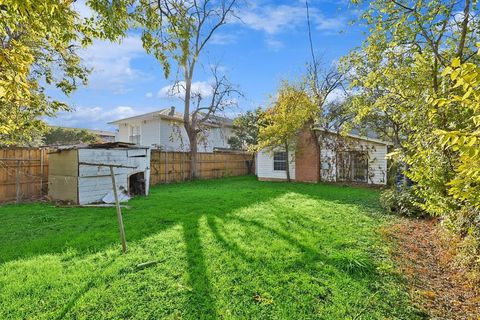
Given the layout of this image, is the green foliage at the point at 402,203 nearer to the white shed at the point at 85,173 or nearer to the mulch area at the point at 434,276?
the mulch area at the point at 434,276

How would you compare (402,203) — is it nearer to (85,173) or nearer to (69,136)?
(85,173)

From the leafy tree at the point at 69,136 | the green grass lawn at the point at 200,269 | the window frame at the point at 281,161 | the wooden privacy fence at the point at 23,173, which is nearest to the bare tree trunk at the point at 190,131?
the window frame at the point at 281,161

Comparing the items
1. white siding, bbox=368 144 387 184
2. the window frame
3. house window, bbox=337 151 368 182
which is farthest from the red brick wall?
white siding, bbox=368 144 387 184

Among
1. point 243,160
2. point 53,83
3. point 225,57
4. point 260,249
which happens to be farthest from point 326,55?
point 260,249

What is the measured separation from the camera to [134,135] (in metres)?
22.0

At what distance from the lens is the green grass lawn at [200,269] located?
303cm

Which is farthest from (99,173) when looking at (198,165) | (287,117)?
(287,117)

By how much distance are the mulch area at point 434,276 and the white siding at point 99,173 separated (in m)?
7.83

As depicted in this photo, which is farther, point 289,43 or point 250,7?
point 289,43

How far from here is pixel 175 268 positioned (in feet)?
13.0

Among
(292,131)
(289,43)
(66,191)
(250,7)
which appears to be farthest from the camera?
(292,131)

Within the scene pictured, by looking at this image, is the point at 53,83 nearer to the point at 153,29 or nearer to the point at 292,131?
the point at 153,29

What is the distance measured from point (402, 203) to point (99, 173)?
974cm

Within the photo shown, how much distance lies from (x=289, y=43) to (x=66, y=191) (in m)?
9.57
